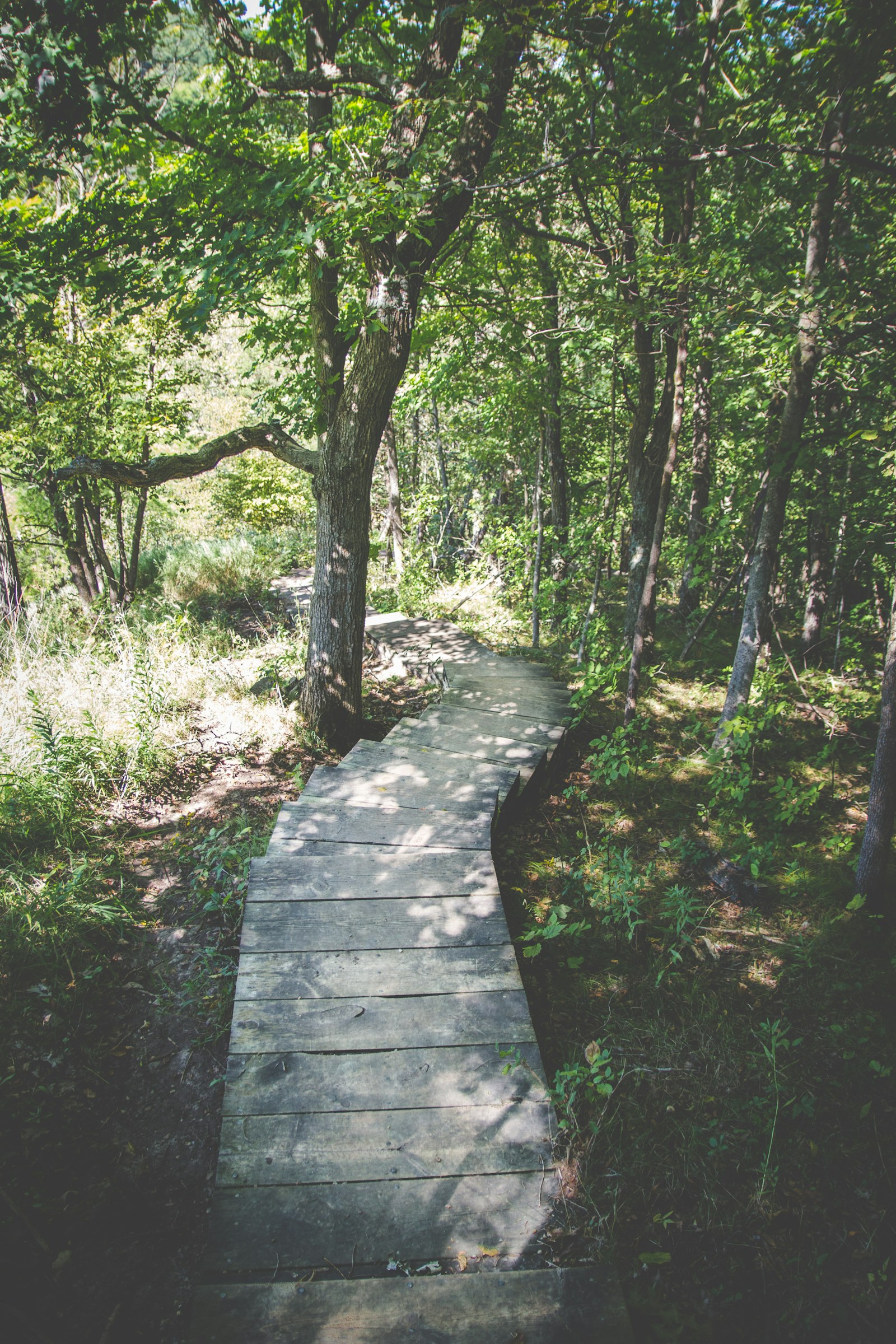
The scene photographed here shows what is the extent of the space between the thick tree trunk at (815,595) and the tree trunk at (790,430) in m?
3.90

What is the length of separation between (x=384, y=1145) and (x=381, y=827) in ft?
5.70

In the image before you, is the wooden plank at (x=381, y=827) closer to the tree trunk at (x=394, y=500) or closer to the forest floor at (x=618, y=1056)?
the forest floor at (x=618, y=1056)

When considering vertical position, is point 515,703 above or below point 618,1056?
above

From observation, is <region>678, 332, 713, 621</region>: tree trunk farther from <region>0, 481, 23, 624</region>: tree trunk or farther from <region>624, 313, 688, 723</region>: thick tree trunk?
<region>0, 481, 23, 624</region>: tree trunk

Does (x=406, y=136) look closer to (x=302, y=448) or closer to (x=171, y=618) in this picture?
(x=302, y=448)

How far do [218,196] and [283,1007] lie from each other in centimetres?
488

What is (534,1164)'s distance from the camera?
6.54 ft

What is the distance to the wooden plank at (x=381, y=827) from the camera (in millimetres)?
3488

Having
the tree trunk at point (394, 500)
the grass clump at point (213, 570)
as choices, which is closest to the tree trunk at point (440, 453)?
the tree trunk at point (394, 500)

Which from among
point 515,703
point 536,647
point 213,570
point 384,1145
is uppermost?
point 213,570

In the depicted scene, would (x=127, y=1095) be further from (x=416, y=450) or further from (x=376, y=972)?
(x=416, y=450)

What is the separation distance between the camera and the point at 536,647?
24.2 ft

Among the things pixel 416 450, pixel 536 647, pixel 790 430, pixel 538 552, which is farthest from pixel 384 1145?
pixel 416 450

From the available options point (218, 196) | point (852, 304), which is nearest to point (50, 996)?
point (218, 196)
